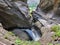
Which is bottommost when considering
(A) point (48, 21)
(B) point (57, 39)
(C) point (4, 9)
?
(B) point (57, 39)

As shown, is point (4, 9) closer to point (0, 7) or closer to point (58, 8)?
point (0, 7)

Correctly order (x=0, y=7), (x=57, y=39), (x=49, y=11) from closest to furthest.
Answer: (x=57, y=39) < (x=0, y=7) < (x=49, y=11)

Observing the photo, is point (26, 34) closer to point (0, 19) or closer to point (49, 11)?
point (0, 19)

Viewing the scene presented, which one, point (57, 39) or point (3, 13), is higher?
point (3, 13)

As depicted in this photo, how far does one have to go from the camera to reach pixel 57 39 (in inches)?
315

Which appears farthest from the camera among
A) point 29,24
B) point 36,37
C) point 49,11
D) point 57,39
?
point 49,11

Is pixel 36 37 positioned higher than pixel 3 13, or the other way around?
pixel 3 13

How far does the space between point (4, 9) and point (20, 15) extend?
1.80 m

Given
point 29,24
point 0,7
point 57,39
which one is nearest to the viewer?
point 57,39

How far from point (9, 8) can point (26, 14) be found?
2.39 metres

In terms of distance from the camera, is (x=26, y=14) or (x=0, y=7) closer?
(x=0, y=7)

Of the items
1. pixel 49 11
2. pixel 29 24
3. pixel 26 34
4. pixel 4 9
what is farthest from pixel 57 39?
pixel 49 11

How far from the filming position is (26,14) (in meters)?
14.2

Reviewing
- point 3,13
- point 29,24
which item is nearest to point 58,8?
point 29,24
